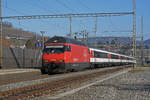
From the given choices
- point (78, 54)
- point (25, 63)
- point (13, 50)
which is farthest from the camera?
point (25, 63)

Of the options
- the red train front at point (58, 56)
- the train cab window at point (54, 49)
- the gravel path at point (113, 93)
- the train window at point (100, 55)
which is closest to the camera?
the gravel path at point (113, 93)

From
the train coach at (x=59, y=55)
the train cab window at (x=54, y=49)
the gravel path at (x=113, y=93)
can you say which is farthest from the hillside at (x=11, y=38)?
the gravel path at (x=113, y=93)

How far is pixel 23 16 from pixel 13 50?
670cm

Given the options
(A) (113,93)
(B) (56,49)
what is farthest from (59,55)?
(A) (113,93)

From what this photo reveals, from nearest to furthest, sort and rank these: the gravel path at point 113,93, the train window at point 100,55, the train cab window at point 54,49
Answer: the gravel path at point 113,93 → the train cab window at point 54,49 → the train window at point 100,55

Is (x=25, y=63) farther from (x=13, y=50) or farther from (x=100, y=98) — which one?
(x=100, y=98)

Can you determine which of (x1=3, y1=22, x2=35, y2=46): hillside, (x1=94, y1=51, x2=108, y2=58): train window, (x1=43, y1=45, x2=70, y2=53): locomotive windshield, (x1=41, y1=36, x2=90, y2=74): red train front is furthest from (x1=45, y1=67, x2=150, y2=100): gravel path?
(x1=3, y1=22, x2=35, y2=46): hillside

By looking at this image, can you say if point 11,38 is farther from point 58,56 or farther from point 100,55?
point 58,56

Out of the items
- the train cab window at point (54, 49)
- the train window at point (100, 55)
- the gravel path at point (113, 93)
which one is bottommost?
the gravel path at point (113, 93)

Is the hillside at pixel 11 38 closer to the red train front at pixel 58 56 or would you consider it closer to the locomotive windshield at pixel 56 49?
the red train front at pixel 58 56

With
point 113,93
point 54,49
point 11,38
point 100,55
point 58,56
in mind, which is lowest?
point 113,93

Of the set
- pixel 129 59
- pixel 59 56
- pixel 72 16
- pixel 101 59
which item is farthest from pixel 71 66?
pixel 129 59

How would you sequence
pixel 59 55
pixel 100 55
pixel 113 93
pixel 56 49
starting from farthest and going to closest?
pixel 100 55 < pixel 56 49 < pixel 59 55 < pixel 113 93

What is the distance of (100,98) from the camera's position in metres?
9.91
